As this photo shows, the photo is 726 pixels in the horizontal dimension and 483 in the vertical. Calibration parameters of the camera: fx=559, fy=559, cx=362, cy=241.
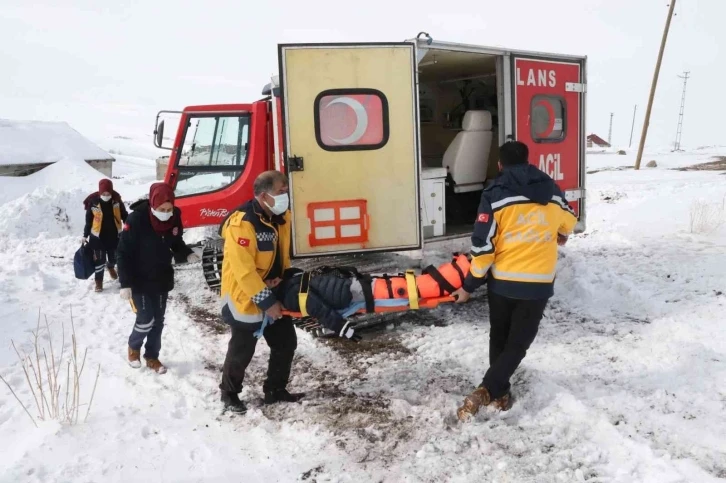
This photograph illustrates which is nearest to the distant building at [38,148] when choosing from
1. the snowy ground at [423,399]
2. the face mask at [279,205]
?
the snowy ground at [423,399]

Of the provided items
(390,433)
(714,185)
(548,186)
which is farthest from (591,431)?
(714,185)

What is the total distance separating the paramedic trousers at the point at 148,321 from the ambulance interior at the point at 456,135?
272 cm

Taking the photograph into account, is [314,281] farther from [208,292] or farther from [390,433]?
[208,292]

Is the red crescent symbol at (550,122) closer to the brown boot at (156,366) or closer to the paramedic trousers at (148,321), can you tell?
the paramedic trousers at (148,321)

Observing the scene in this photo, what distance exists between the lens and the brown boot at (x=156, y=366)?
476 cm

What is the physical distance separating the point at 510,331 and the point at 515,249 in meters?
0.58

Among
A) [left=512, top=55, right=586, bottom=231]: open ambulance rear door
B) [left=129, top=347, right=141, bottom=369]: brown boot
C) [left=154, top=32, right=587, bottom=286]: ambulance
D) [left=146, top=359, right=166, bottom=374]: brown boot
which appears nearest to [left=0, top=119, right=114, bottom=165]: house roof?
[left=154, top=32, right=587, bottom=286]: ambulance

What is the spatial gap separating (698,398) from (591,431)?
0.93 m

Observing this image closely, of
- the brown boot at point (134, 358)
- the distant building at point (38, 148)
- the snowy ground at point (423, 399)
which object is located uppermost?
the distant building at point (38, 148)

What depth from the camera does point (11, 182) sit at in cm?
1598

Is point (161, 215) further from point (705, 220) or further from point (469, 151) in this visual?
point (705, 220)

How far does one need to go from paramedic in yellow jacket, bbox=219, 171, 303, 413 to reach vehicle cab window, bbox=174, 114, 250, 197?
9.03 ft

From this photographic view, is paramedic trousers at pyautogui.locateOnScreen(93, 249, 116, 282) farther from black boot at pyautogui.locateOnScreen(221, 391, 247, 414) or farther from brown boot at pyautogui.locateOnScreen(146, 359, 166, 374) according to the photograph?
black boot at pyautogui.locateOnScreen(221, 391, 247, 414)

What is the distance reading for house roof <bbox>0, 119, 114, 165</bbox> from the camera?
17875 millimetres
